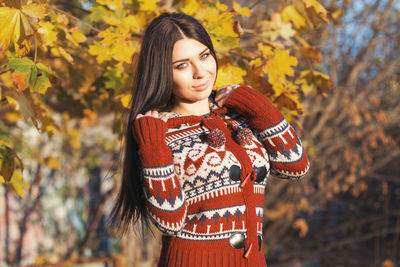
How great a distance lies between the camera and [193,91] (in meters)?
1.93

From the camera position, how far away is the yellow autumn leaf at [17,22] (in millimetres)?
1805

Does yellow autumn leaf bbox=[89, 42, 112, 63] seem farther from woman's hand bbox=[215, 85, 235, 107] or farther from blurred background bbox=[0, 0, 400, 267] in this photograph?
woman's hand bbox=[215, 85, 235, 107]

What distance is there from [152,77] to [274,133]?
0.56 m

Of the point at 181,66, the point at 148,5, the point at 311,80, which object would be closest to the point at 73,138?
the point at 148,5

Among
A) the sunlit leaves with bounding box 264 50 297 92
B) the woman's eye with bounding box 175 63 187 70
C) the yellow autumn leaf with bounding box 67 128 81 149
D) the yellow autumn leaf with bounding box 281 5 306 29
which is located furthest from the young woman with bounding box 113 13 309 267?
the yellow autumn leaf with bounding box 67 128 81 149

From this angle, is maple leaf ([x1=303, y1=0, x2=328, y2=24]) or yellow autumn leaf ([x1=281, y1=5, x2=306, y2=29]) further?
yellow autumn leaf ([x1=281, y1=5, x2=306, y2=29])

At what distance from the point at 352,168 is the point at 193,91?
12.8 feet

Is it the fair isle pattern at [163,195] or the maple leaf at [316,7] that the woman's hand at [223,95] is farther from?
the maple leaf at [316,7]

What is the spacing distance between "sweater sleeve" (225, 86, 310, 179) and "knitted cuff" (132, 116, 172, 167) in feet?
1.26

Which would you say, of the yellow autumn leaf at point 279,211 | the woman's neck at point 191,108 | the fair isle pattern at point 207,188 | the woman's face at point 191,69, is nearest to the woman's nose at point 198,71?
the woman's face at point 191,69

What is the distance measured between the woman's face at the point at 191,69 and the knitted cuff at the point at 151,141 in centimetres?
19

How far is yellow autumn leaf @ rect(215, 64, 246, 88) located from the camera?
2451mm

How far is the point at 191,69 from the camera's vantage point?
192 cm

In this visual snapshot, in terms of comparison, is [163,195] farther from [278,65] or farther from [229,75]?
[278,65]
